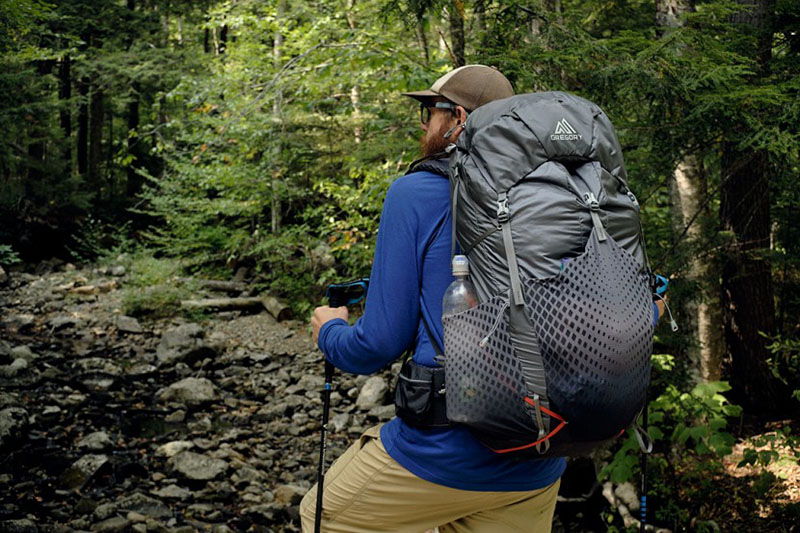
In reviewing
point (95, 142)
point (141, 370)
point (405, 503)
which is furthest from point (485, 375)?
point (95, 142)

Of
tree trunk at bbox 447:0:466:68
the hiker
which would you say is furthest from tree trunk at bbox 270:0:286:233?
the hiker

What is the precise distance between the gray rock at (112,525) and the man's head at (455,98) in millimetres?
3838

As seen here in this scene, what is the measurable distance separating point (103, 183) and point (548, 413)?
22855 mm

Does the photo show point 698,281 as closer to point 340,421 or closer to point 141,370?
point 340,421

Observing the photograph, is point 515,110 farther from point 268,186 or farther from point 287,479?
point 268,186

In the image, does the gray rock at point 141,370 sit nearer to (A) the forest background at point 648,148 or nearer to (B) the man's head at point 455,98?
(A) the forest background at point 648,148

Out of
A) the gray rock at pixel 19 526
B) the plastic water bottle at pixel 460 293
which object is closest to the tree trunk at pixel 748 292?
the plastic water bottle at pixel 460 293

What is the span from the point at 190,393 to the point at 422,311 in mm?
6588

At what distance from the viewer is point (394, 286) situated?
1790mm

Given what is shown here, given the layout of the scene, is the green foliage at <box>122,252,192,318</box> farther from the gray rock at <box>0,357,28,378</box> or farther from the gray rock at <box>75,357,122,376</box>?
the gray rock at <box>0,357,28,378</box>

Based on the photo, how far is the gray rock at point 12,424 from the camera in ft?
19.0

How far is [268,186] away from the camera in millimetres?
11945

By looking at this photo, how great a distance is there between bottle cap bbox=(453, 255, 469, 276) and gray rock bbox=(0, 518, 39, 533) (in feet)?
13.5

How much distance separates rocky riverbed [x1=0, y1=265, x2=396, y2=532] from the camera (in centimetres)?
495
